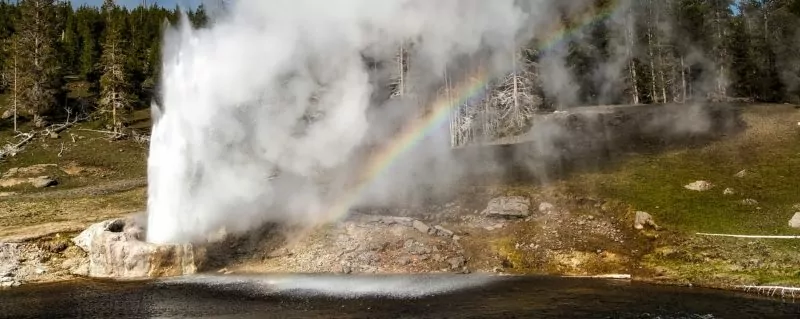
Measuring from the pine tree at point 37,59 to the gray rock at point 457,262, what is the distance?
56543 mm

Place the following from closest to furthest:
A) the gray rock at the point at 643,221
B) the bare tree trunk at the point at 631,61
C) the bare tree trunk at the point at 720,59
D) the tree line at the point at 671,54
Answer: the gray rock at the point at 643,221, the tree line at the point at 671,54, the bare tree trunk at the point at 720,59, the bare tree trunk at the point at 631,61

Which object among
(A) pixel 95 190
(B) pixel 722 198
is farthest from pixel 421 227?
(A) pixel 95 190

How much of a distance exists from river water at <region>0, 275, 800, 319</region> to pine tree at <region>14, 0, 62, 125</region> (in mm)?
50562

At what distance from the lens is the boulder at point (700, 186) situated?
33.5m

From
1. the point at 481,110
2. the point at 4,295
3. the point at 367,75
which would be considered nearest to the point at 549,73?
the point at 481,110

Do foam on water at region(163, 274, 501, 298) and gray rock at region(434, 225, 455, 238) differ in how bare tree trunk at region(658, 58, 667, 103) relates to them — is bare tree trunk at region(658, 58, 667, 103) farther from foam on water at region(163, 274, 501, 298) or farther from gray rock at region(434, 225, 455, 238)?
foam on water at region(163, 274, 501, 298)

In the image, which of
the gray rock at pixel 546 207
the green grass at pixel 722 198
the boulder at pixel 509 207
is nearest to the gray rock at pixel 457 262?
the boulder at pixel 509 207

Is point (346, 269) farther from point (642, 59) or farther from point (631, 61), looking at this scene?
point (642, 59)

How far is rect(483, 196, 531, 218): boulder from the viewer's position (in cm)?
3112

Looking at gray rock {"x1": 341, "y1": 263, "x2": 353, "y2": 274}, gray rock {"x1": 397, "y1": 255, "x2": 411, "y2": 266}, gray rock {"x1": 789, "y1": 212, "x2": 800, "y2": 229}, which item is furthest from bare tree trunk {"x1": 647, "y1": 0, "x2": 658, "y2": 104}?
gray rock {"x1": 341, "y1": 263, "x2": 353, "y2": 274}

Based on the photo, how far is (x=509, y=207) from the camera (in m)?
31.6

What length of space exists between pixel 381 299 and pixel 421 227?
8.83 m

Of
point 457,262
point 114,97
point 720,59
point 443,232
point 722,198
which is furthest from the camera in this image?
point 114,97

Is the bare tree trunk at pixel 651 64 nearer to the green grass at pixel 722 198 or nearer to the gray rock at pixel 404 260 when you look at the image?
the green grass at pixel 722 198
